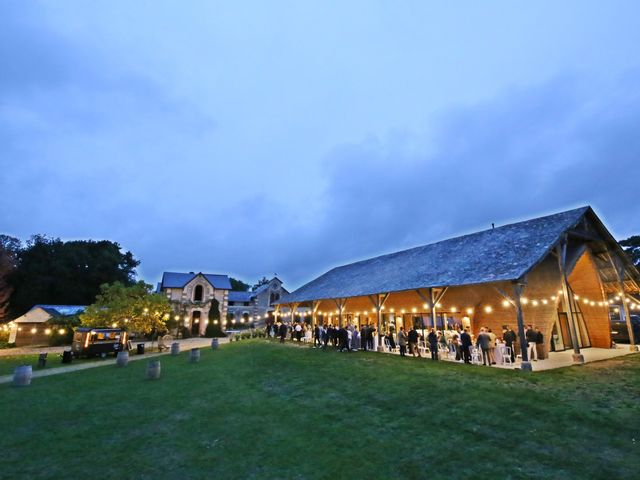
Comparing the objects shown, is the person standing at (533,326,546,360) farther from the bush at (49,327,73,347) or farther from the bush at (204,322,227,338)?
the bush at (49,327,73,347)

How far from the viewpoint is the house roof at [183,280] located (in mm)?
37153

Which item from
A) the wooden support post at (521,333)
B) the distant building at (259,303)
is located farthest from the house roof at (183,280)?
the wooden support post at (521,333)

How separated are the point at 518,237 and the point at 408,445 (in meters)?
13.2

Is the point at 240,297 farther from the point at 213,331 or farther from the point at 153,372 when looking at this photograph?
the point at 153,372

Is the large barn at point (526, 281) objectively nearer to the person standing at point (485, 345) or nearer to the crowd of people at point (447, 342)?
the crowd of people at point (447, 342)

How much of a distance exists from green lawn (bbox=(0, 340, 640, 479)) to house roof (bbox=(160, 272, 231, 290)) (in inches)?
1077

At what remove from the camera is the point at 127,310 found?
21188mm

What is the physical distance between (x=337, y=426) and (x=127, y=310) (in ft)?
65.5

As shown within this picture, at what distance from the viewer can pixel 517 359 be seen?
13.0 m

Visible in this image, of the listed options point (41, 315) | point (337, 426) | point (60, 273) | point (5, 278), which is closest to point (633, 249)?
point (337, 426)

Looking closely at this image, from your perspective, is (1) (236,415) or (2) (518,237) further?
(2) (518,237)

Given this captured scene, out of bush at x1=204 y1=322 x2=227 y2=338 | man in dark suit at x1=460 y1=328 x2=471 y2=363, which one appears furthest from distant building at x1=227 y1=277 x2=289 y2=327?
man in dark suit at x1=460 y1=328 x2=471 y2=363

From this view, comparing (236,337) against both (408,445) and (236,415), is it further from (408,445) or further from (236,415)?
(408,445)

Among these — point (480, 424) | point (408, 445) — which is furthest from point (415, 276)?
point (408, 445)
